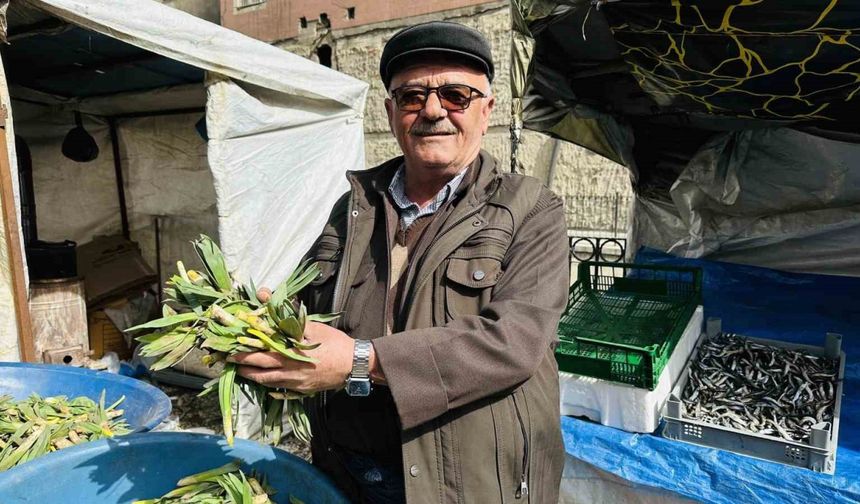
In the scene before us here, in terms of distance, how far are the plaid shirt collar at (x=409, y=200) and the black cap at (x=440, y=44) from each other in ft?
1.11

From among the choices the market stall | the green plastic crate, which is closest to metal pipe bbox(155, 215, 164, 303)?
the market stall

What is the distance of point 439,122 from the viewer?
151cm

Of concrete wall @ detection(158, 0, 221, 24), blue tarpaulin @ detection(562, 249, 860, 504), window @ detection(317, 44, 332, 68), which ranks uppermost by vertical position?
concrete wall @ detection(158, 0, 221, 24)

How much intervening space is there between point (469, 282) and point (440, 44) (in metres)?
0.68

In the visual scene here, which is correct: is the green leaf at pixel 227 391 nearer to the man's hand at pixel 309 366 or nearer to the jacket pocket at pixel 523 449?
the man's hand at pixel 309 366

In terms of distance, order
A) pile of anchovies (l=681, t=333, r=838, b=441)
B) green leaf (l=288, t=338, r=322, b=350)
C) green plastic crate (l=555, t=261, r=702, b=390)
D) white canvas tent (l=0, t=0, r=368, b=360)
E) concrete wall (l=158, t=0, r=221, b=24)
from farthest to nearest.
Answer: concrete wall (l=158, t=0, r=221, b=24) < white canvas tent (l=0, t=0, r=368, b=360) < green plastic crate (l=555, t=261, r=702, b=390) < pile of anchovies (l=681, t=333, r=838, b=441) < green leaf (l=288, t=338, r=322, b=350)

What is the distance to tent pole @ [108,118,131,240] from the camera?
19.8ft

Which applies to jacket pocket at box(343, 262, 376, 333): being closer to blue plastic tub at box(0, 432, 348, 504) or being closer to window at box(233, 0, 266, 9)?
blue plastic tub at box(0, 432, 348, 504)

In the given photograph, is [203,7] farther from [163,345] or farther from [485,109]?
[163,345]

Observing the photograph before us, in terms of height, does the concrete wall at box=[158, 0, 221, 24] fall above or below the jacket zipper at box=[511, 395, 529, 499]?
above

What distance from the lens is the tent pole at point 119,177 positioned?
602 centimetres

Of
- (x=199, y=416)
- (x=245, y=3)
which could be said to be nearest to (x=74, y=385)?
(x=199, y=416)

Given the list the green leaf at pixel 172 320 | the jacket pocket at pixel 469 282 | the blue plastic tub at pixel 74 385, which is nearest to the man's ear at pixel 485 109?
the jacket pocket at pixel 469 282

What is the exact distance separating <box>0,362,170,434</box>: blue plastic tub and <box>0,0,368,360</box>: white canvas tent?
822 mm
